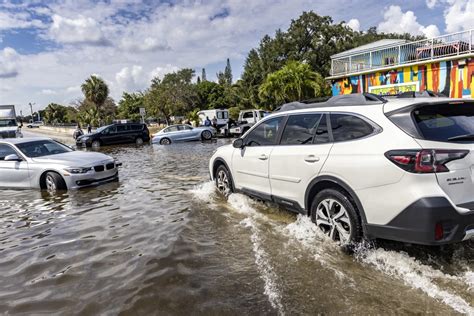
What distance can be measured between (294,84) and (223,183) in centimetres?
2267

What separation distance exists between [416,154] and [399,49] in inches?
897

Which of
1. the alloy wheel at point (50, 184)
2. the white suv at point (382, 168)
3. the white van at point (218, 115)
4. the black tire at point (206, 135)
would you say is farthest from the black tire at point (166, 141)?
the white suv at point (382, 168)

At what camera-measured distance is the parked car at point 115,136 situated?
25.0 meters

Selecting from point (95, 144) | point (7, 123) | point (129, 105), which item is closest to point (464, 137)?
point (95, 144)

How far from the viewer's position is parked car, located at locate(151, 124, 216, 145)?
24.4 metres

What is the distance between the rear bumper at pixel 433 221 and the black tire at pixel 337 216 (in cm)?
55

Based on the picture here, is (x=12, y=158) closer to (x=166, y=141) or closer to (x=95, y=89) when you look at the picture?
(x=166, y=141)

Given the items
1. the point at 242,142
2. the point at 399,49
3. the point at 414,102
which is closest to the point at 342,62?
the point at 399,49

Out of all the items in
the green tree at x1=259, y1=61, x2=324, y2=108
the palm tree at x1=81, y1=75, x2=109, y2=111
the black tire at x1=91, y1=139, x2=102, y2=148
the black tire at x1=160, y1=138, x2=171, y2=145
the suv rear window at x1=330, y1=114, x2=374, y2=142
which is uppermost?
the palm tree at x1=81, y1=75, x2=109, y2=111

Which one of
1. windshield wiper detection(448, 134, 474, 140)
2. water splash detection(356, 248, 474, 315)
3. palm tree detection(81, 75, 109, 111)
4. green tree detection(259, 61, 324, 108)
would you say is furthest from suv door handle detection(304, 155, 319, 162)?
palm tree detection(81, 75, 109, 111)

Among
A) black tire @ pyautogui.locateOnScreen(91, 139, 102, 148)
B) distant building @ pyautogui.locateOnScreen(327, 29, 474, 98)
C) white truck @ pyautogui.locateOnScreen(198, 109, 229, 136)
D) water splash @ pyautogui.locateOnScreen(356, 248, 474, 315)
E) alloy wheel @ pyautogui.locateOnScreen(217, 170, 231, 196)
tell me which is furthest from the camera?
white truck @ pyautogui.locateOnScreen(198, 109, 229, 136)

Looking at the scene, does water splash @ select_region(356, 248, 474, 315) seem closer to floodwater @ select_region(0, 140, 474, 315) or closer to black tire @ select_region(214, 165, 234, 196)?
floodwater @ select_region(0, 140, 474, 315)

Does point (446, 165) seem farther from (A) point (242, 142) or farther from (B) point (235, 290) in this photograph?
(A) point (242, 142)

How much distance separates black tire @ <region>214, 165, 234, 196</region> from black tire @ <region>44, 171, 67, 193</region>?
3656 millimetres
